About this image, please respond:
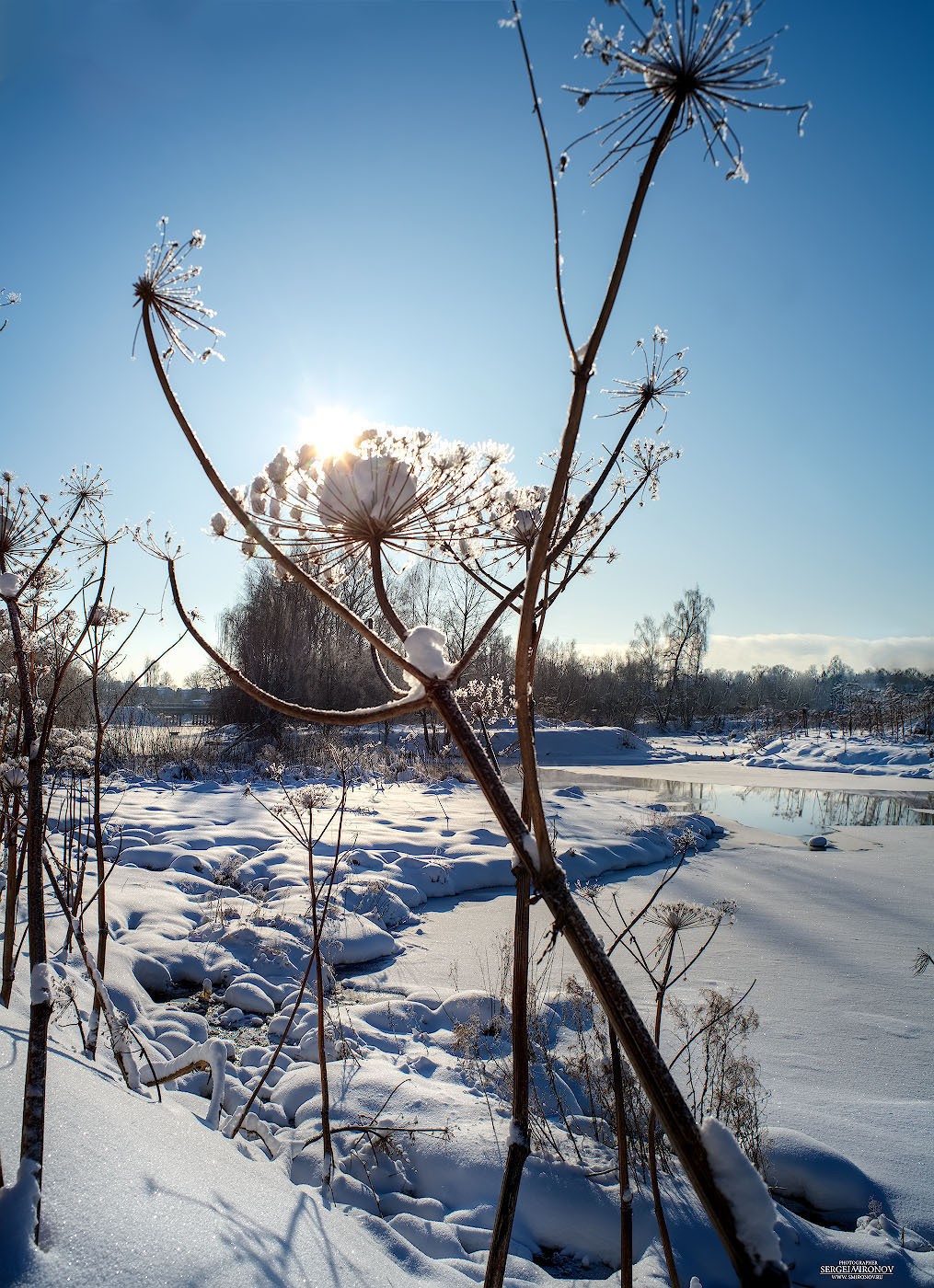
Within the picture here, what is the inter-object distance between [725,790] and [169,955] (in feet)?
51.4

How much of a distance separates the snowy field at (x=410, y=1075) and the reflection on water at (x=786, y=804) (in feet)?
11.7

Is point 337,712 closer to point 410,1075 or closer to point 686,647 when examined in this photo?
point 410,1075

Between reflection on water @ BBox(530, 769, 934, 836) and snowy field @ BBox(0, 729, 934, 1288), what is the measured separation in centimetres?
357

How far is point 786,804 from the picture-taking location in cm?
1565

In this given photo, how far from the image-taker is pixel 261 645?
24953 millimetres

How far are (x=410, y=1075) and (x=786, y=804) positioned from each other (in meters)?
14.2

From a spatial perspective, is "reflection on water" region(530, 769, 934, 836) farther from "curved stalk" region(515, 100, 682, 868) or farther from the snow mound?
"curved stalk" region(515, 100, 682, 868)

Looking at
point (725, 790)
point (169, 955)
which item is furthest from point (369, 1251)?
point (725, 790)

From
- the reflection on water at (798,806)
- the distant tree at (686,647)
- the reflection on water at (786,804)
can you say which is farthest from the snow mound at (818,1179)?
the distant tree at (686,647)

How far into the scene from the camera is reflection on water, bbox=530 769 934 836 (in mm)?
12930

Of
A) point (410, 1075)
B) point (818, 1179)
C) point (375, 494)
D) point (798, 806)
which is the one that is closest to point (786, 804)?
point (798, 806)

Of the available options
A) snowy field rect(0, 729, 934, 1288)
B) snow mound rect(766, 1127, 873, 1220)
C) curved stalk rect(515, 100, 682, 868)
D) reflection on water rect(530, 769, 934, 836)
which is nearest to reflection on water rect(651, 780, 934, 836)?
reflection on water rect(530, 769, 934, 836)

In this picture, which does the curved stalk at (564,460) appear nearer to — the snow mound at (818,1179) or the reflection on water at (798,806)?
the snow mound at (818,1179)

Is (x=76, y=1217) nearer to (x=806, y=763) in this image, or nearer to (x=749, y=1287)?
(x=749, y=1287)
